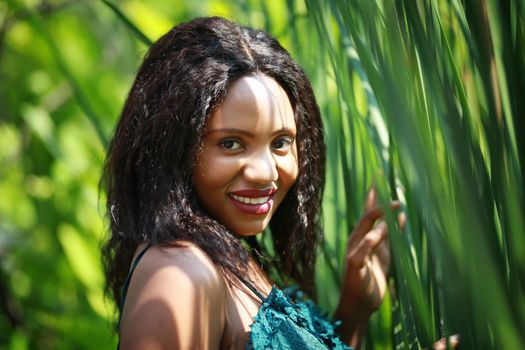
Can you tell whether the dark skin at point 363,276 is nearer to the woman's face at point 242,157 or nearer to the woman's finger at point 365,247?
the woman's finger at point 365,247

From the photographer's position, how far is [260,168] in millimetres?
1036

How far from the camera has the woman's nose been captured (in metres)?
1.03

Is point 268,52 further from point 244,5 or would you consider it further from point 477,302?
point 477,302

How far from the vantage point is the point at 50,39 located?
4.46ft

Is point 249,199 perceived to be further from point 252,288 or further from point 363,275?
point 363,275

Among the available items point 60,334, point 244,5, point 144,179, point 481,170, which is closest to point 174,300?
point 144,179

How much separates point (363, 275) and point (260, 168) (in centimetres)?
27

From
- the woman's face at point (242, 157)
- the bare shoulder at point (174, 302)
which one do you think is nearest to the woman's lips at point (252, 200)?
the woman's face at point (242, 157)

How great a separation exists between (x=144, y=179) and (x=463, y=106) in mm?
482

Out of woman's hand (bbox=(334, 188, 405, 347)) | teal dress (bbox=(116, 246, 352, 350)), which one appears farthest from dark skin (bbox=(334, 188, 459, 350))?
teal dress (bbox=(116, 246, 352, 350))

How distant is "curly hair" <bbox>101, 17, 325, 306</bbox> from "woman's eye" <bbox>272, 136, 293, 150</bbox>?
0.08m

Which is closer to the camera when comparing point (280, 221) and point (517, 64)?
point (517, 64)

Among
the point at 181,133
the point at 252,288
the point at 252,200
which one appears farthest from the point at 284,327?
the point at 181,133

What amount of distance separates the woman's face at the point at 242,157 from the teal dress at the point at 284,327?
96 mm
